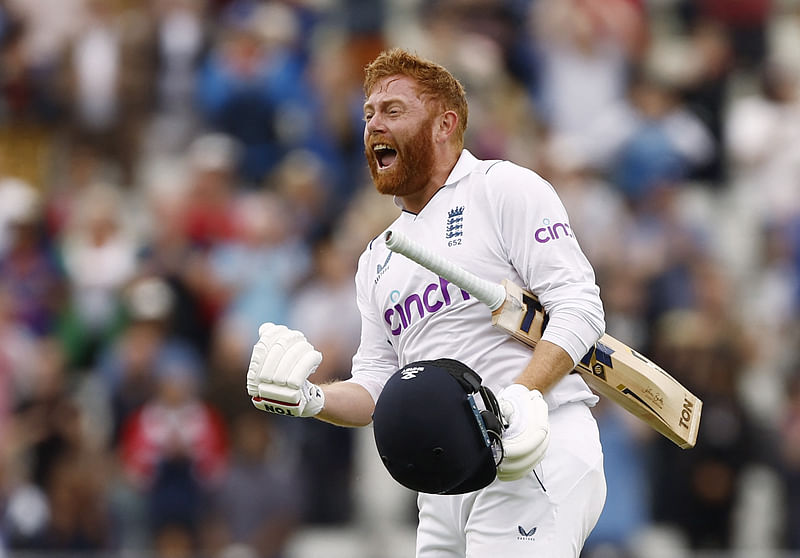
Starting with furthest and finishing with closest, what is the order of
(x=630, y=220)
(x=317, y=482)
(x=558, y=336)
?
1. (x=630, y=220)
2. (x=317, y=482)
3. (x=558, y=336)

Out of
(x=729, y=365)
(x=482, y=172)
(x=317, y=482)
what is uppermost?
(x=482, y=172)

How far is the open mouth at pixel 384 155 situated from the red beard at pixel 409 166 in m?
0.02

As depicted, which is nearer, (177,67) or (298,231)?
(298,231)

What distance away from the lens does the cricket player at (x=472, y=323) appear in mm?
5137

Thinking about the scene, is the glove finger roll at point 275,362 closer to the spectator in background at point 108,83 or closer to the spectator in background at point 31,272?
the spectator in background at point 31,272

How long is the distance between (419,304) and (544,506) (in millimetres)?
876

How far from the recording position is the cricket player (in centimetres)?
514

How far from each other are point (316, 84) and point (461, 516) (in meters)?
7.28

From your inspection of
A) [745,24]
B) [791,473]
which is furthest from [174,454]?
[745,24]

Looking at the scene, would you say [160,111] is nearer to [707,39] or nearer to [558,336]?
[707,39]

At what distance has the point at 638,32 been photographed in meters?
12.9

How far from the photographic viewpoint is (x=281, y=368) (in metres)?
5.03

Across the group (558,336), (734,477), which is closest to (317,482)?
(734,477)

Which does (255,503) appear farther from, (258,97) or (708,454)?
(258,97)
